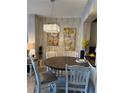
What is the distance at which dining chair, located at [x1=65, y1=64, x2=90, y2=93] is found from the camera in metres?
2.84

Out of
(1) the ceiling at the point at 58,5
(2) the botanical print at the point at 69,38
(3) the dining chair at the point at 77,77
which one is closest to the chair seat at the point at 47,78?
(3) the dining chair at the point at 77,77

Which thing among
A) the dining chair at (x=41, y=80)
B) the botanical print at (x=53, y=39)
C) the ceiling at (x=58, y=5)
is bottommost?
the dining chair at (x=41, y=80)

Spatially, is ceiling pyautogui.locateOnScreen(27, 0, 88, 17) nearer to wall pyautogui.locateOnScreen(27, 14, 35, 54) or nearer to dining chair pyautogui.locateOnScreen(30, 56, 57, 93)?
wall pyautogui.locateOnScreen(27, 14, 35, 54)

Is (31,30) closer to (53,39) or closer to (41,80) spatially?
(53,39)

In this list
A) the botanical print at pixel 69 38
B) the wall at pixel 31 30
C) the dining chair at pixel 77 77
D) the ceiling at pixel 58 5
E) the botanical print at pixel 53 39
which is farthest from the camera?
the botanical print at pixel 53 39

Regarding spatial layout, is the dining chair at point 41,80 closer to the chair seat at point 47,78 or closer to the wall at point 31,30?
the chair seat at point 47,78

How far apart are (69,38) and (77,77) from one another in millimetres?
5394

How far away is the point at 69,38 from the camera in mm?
8227

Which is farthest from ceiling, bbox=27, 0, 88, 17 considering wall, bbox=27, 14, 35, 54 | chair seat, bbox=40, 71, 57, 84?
chair seat, bbox=40, 71, 57, 84

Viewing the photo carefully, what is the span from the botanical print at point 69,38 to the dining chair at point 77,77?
17.0 ft

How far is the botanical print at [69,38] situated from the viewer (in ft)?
26.9
